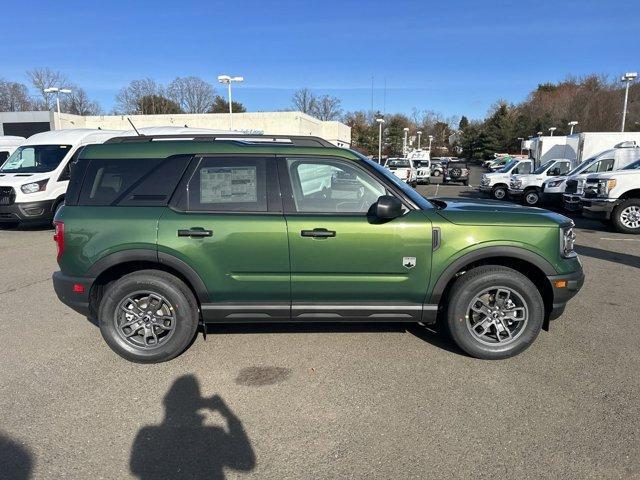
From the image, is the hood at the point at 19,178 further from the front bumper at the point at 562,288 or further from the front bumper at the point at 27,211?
the front bumper at the point at 562,288

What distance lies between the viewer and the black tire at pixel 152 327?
3.98m

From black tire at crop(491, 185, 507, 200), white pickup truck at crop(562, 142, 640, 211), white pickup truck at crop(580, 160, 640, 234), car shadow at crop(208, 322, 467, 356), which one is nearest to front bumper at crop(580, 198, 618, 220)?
white pickup truck at crop(580, 160, 640, 234)

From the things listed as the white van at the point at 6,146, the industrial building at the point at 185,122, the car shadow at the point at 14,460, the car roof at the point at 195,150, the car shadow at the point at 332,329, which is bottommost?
the car shadow at the point at 14,460

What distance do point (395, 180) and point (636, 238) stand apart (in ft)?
30.4

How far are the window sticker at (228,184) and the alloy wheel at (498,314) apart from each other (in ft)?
7.16

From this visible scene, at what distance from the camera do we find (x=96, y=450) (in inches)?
113

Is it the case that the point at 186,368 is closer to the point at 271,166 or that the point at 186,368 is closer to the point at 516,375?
the point at 271,166

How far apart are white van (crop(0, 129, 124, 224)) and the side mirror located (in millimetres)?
9286

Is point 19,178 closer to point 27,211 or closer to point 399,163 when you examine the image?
point 27,211

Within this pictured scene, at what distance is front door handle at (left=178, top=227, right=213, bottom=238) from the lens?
12.7ft

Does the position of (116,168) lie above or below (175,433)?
above

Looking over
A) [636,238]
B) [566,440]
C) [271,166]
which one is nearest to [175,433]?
[271,166]

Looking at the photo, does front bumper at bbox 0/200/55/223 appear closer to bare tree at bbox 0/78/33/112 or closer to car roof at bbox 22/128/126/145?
car roof at bbox 22/128/126/145

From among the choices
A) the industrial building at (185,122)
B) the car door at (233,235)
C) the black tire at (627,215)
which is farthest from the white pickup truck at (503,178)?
the industrial building at (185,122)
